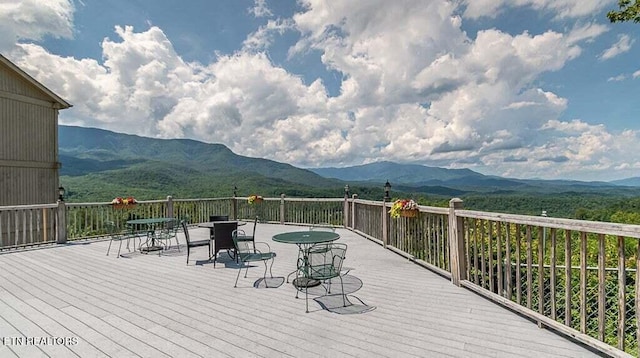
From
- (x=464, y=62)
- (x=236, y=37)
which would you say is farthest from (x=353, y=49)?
(x=236, y=37)

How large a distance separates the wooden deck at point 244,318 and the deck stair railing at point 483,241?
28cm

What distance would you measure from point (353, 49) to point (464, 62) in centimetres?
414

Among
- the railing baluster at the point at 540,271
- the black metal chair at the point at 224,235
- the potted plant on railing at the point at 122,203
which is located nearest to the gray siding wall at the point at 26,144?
the potted plant on railing at the point at 122,203

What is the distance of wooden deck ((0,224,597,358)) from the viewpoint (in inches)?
108

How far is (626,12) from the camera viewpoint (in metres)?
8.30

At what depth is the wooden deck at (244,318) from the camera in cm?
275

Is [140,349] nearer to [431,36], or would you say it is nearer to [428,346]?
[428,346]

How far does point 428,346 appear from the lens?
2.77m

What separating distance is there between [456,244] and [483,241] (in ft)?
1.82

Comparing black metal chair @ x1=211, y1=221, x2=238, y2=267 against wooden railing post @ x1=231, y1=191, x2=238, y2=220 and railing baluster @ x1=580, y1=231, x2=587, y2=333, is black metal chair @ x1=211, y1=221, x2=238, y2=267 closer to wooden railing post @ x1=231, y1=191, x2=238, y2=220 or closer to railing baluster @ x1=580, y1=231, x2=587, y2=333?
railing baluster @ x1=580, y1=231, x2=587, y2=333

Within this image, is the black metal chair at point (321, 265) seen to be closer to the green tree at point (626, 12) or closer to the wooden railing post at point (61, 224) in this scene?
the wooden railing post at point (61, 224)

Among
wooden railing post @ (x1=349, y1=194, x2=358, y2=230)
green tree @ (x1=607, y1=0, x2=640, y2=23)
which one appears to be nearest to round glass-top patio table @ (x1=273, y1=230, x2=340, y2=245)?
wooden railing post @ (x1=349, y1=194, x2=358, y2=230)

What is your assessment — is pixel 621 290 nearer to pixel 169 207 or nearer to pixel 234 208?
pixel 169 207

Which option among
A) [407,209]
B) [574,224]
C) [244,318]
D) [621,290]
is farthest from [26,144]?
[621,290]
